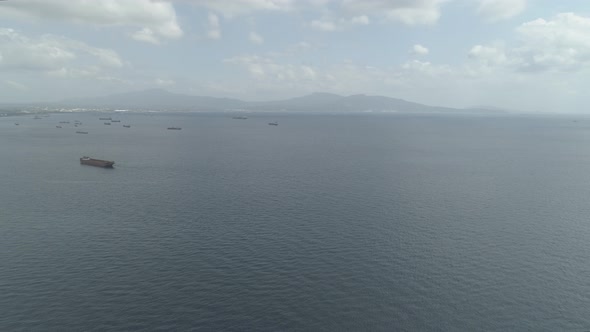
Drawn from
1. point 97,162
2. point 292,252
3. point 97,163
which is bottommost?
point 292,252

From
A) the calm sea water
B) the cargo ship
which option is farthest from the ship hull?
the calm sea water

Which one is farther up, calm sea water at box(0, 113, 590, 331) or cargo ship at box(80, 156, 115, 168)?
cargo ship at box(80, 156, 115, 168)

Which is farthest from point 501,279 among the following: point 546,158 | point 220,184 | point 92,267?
point 546,158

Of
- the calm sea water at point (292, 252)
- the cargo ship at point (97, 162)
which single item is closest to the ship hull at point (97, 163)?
the cargo ship at point (97, 162)

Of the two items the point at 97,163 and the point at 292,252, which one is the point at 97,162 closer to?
the point at 97,163

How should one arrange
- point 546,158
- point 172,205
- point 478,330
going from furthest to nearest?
point 546,158 < point 172,205 < point 478,330

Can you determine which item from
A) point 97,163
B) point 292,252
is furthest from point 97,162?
point 292,252

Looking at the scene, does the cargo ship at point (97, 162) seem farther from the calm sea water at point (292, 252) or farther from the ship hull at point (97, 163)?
the calm sea water at point (292, 252)

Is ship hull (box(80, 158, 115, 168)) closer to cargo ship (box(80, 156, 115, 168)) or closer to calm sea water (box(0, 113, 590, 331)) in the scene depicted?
cargo ship (box(80, 156, 115, 168))

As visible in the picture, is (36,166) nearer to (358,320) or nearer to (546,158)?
(358,320)
